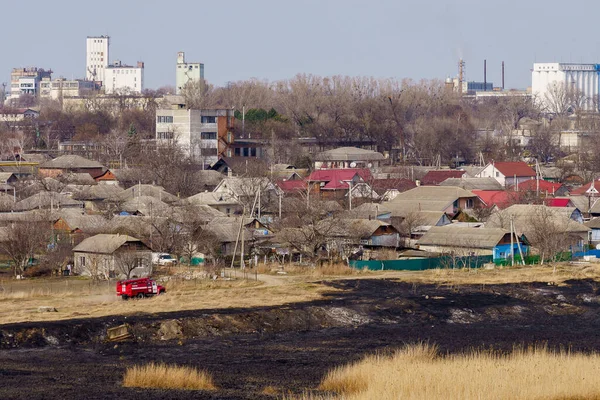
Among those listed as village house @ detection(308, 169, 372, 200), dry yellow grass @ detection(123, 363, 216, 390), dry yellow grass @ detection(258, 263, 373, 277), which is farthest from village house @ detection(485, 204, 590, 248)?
dry yellow grass @ detection(123, 363, 216, 390)

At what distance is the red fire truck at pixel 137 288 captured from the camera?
1096 inches

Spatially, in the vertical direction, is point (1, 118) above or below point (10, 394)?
above

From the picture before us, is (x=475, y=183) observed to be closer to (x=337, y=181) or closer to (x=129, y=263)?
(x=337, y=181)

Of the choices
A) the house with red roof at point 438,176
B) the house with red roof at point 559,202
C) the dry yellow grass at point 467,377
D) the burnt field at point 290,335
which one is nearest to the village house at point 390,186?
the house with red roof at point 438,176

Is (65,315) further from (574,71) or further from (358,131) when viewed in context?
(574,71)

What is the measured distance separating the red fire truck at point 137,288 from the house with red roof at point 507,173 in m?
32.7

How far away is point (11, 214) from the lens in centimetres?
4144

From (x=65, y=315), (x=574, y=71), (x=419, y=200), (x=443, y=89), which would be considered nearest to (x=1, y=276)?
(x=65, y=315)

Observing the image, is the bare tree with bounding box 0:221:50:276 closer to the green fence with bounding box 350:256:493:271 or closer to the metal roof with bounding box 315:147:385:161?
the green fence with bounding box 350:256:493:271

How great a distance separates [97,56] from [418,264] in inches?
6427

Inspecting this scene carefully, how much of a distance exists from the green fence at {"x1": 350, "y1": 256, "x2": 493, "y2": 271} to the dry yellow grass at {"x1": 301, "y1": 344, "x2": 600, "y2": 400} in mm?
12641

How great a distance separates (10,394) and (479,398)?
7303mm

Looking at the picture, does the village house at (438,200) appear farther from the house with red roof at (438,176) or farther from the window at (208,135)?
the window at (208,135)

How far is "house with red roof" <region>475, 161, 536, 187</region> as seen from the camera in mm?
58438
